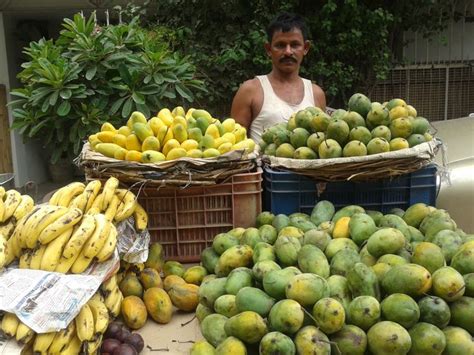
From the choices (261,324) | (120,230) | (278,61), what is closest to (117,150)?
(120,230)

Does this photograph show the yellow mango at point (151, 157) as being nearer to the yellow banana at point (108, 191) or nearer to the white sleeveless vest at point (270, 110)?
the yellow banana at point (108, 191)

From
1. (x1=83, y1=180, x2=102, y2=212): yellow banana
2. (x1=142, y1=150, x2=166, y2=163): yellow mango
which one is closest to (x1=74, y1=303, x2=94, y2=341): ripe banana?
(x1=83, y1=180, x2=102, y2=212): yellow banana

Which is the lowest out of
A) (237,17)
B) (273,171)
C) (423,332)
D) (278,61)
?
(423,332)

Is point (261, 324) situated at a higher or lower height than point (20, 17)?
lower

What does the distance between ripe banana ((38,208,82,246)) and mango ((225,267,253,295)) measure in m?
0.57

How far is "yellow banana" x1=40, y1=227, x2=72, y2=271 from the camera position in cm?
164

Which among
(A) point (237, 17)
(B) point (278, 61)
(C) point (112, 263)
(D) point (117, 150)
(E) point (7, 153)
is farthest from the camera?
(E) point (7, 153)

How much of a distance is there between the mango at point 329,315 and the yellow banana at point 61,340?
76 centimetres

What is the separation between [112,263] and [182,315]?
39cm

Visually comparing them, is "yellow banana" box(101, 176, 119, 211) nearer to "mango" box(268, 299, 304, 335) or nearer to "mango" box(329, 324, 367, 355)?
"mango" box(268, 299, 304, 335)

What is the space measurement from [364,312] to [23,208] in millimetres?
1280

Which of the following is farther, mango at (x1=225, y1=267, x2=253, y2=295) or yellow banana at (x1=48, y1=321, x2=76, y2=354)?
mango at (x1=225, y1=267, x2=253, y2=295)

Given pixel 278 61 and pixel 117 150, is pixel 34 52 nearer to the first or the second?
pixel 278 61

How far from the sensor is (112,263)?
176 centimetres
